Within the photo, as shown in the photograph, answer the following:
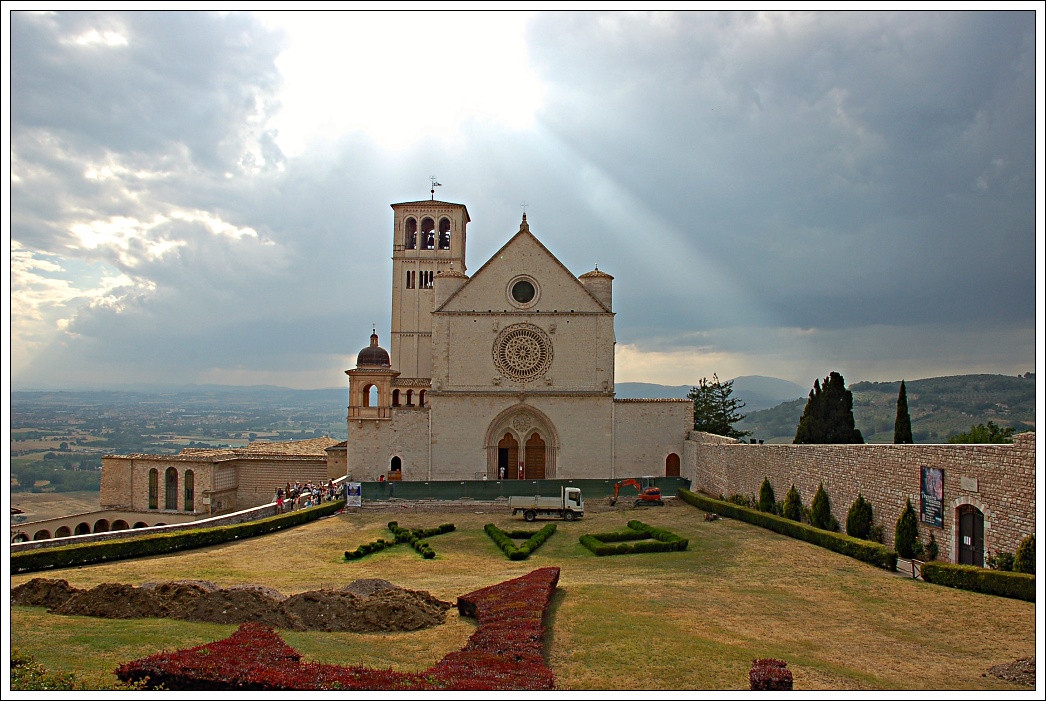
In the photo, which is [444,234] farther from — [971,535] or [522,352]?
[971,535]

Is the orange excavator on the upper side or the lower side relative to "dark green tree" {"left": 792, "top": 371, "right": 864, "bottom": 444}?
lower

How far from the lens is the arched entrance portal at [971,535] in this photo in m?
15.4

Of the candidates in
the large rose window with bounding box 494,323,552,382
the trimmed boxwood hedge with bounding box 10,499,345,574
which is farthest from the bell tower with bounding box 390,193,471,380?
the trimmed boxwood hedge with bounding box 10,499,345,574

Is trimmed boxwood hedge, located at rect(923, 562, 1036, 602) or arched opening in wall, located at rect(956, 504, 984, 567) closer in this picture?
trimmed boxwood hedge, located at rect(923, 562, 1036, 602)

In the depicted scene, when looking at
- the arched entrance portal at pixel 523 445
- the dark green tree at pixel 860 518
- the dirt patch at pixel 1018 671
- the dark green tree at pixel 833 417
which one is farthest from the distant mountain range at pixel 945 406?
the dirt patch at pixel 1018 671

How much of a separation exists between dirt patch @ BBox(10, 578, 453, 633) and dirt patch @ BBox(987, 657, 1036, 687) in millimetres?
8826

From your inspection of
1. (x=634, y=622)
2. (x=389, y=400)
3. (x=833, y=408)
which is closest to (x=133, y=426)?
(x=389, y=400)

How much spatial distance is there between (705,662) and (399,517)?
20.3 metres

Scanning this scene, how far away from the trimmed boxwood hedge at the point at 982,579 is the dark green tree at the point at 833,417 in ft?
54.5

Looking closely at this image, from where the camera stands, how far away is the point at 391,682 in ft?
27.7

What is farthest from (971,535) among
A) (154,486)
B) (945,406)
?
(945,406)

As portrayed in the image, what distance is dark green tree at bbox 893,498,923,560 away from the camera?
56.9 feet

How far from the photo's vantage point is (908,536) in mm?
17484

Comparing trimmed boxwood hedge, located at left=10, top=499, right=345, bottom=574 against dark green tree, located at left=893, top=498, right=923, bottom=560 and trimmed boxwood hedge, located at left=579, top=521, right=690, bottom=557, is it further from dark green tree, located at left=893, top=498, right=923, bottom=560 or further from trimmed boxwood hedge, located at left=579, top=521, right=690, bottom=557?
dark green tree, located at left=893, top=498, right=923, bottom=560
